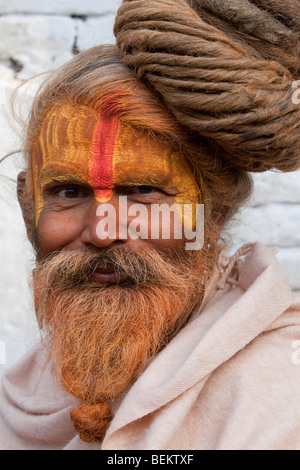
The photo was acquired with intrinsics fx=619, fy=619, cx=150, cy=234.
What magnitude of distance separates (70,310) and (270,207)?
3.51 feet

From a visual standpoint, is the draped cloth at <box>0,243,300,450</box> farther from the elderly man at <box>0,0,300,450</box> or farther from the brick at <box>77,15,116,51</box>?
the brick at <box>77,15,116,51</box>

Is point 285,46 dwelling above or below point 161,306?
above

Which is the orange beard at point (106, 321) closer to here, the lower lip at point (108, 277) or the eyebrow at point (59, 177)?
the lower lip at point (108, 277)

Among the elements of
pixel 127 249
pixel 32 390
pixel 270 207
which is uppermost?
pixel 127 249

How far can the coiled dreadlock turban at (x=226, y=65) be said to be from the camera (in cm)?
145

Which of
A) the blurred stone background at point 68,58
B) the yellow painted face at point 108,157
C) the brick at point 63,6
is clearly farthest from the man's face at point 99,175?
the brick at point 63,6

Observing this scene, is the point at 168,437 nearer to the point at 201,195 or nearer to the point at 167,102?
the point at 201,195

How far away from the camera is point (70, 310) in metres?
1.59

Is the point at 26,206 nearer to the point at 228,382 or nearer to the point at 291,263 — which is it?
the point at 228,382

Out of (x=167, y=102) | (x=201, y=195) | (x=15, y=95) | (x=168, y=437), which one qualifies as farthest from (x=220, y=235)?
(x=15, y=95)

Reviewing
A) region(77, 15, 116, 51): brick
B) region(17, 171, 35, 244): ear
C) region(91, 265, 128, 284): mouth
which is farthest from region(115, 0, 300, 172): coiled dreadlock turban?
region(77, 15, 116, 51): brick

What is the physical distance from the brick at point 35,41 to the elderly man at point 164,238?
2.16ft

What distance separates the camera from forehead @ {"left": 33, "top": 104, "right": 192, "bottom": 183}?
1.55m
